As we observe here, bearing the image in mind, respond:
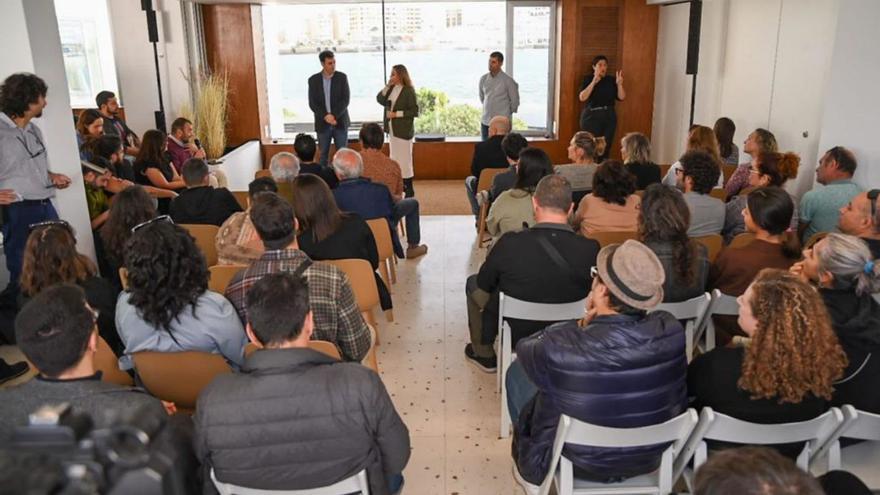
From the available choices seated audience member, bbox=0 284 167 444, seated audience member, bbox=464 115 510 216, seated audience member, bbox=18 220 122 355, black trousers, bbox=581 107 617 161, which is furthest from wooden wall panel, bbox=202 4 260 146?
seated audience member, bbox=0 284 167 444

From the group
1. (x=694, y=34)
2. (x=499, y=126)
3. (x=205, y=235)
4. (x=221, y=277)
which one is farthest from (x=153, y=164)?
(x=694, y=34)

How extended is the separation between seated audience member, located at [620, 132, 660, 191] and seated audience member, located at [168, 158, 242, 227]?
9.85ft

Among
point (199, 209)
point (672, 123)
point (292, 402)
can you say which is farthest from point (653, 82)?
point (292, 402)

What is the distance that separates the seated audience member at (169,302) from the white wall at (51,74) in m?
2.38

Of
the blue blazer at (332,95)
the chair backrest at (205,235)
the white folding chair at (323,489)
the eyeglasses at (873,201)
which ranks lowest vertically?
the white folding chair at (323,489)

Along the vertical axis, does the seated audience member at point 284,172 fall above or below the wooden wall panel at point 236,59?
below

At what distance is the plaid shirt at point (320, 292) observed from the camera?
112 inches

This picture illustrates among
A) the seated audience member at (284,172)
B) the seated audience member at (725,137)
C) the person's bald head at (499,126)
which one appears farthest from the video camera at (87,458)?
the seated audience member at (725,137)

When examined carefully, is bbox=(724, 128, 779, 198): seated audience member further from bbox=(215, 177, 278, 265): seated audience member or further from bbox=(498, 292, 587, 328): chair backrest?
bbox=(215, 177, 278, 265): seated audience member

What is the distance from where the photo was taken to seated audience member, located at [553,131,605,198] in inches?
206

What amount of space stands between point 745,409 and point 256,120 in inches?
337

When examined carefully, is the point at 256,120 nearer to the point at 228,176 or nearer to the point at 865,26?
the point at 228,176

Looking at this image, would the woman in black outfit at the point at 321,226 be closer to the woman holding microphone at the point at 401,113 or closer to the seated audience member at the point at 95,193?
the seated audience member at the point at 95,193

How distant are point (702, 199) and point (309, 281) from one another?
8.20 feet
